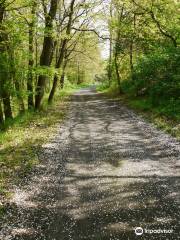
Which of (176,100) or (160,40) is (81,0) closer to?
(160,40)

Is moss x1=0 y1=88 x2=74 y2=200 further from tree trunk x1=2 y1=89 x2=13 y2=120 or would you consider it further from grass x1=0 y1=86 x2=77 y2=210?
tree trunk x1=2 y1=89 x2=13 y2=120

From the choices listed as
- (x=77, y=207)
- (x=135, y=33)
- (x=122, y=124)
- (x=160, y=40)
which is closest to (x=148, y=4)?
(x=160, y=40)

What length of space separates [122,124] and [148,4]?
12220 millimetres

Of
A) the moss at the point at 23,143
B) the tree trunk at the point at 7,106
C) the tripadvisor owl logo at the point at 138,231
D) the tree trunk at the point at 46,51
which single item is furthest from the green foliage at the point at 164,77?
the tripadvisor owl logo at the point at 138,231

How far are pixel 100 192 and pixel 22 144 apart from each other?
19.4ft

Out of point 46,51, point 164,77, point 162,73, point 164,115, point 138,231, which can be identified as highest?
point 46,51

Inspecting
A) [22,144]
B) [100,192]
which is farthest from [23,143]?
[100,192]

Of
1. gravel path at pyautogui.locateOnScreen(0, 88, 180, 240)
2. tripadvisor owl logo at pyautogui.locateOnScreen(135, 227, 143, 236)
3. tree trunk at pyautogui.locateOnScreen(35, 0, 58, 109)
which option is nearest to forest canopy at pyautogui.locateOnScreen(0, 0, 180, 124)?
tree trunk at pyautogui.locateOnScreen(35, 0, 58, 109)

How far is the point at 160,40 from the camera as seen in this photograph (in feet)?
98.6

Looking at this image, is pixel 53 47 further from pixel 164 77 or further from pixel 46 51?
pixel 164 77

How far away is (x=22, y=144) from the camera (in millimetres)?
13695

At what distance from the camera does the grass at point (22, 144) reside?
1003 centimetres

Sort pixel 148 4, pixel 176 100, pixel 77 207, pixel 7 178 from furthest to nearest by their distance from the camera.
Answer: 1. pixel 148 4
2. pixel 176 100
3. pixel 7 178
4. pixel 77 207

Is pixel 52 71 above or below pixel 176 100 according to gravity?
above
